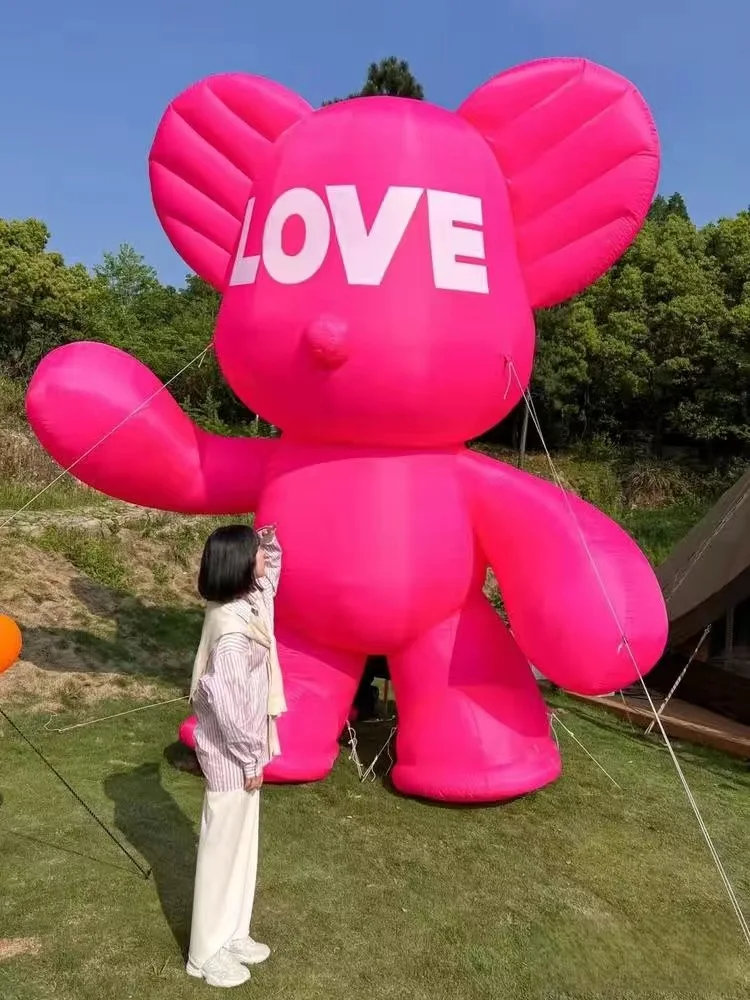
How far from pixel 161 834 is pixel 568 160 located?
317 centimetres

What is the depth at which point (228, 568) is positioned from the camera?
231 cm

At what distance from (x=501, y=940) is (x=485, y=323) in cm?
221

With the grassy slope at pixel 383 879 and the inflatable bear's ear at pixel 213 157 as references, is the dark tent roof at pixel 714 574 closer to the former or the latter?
the grassy slope at pixel 383 879

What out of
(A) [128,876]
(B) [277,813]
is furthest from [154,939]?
(B) [277,813]

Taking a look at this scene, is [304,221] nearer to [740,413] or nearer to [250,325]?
[250,325]

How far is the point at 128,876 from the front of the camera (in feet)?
9.60

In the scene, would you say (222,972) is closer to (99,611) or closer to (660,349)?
(99,611)

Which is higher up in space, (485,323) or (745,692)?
(485,323)

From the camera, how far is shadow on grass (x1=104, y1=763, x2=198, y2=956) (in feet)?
9.03

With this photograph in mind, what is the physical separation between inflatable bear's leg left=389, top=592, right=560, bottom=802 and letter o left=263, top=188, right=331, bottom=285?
1.58 metres

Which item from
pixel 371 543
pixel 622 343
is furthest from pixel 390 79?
pixel 371 543

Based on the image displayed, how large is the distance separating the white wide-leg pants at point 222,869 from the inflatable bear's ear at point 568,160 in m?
2.50

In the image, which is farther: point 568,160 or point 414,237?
point 568,160

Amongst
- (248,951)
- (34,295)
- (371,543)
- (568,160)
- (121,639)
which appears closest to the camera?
(248,951)
